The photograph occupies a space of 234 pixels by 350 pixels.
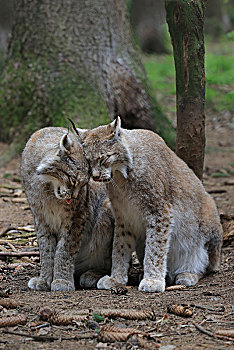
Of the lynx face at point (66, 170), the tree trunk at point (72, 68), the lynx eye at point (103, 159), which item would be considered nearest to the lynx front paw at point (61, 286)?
the lynx face at point (66, 170)

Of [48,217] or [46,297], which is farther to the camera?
[48,217]

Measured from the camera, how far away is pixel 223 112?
11.9m

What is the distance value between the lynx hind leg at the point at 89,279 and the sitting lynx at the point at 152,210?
0.22 meters

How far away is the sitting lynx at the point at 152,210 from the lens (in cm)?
402

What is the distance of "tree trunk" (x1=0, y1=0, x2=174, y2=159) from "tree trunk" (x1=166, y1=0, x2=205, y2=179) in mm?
2056

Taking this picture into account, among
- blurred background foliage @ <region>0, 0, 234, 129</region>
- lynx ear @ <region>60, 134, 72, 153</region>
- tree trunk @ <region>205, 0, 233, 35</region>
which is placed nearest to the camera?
lynx ear @ <region>60, 134, 72, 153</region>

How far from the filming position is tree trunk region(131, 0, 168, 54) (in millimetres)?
17172

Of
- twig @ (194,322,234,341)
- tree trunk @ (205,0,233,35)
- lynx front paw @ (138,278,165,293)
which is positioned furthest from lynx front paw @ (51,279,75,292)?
tree trunk @ (205,0,233,35)

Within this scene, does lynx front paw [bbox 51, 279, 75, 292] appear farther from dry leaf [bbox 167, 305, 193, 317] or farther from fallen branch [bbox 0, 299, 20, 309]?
dry leaf [bbox 167, 305, 193, 317]

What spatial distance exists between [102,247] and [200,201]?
1068 millimetres

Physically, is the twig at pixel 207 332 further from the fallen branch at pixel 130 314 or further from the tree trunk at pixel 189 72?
the tree trunk at pixel 189 72

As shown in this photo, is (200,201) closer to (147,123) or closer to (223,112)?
(147,123)

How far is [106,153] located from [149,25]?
1446 cm

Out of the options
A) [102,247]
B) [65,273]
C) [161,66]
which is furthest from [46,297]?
[161,66]
